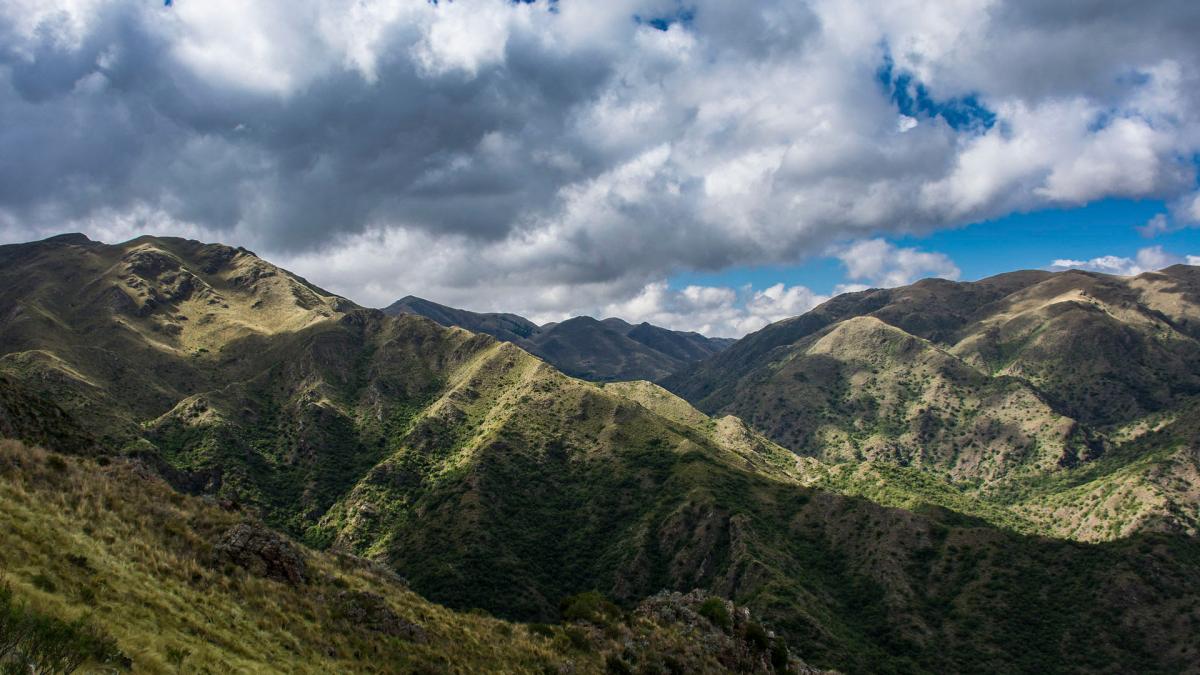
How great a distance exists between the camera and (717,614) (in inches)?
3000

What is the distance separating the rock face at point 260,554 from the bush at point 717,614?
48.5 m

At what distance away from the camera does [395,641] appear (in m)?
44.7

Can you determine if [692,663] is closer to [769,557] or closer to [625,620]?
[625,620]

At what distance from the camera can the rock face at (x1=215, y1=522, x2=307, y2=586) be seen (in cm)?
4334

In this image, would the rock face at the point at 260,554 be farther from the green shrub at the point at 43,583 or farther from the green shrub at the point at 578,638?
the green shrub at the point at 578,638

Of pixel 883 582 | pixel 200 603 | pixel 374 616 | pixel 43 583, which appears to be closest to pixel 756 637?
pixel 374 616

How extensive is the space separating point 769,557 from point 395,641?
151646mm

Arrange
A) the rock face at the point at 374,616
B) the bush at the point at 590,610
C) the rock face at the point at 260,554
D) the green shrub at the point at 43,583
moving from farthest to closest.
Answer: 1. the bush at the point at 590,610
2. the rock face at the point at 374,616
3. the rock face at the point at 260,554
4. the green shrub at the point at 43,583

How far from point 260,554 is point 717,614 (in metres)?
53.0

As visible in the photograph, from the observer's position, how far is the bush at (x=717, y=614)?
75.2m

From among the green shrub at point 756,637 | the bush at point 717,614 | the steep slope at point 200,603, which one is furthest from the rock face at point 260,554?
the green shrub at point 756,637

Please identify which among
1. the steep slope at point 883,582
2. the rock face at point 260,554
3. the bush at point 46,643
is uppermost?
the bush at point 46,643

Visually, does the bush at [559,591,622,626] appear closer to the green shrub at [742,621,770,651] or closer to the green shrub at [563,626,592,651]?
the green shrub at [563,626,592,651]

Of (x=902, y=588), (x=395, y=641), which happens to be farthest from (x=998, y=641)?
(x=395, y=641)
